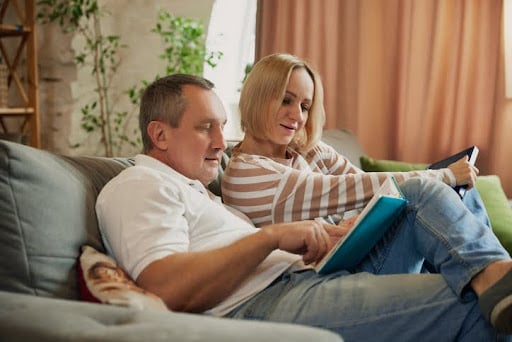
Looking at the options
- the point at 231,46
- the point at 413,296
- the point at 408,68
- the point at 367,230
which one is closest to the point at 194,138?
the point at 367,230

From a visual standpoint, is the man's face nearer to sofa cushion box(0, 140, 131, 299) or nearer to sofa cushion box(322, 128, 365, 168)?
sofa cushion box(0, 140, 131, 299)

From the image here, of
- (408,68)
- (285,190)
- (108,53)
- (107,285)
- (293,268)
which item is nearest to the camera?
(107,285)

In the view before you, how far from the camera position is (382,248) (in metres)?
1.67

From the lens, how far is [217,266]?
1342 millimetres

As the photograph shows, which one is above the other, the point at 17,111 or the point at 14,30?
the point at 14,30

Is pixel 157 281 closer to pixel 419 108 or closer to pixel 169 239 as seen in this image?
pixel 169 239

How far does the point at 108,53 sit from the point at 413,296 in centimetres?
309

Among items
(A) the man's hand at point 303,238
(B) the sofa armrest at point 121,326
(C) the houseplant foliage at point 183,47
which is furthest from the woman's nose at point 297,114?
(C) the houseplant foliage at point 183,47

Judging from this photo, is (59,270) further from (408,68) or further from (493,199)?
(408,68)

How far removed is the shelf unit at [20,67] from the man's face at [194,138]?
2.51 meters

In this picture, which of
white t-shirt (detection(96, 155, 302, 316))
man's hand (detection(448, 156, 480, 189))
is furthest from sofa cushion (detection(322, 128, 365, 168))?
white t-shirt (detection(96, 155, 302, 316))

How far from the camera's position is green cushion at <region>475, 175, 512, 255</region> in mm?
2561

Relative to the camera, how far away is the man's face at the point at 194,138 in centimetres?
166

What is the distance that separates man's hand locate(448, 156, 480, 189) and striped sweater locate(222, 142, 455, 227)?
0.20ft
